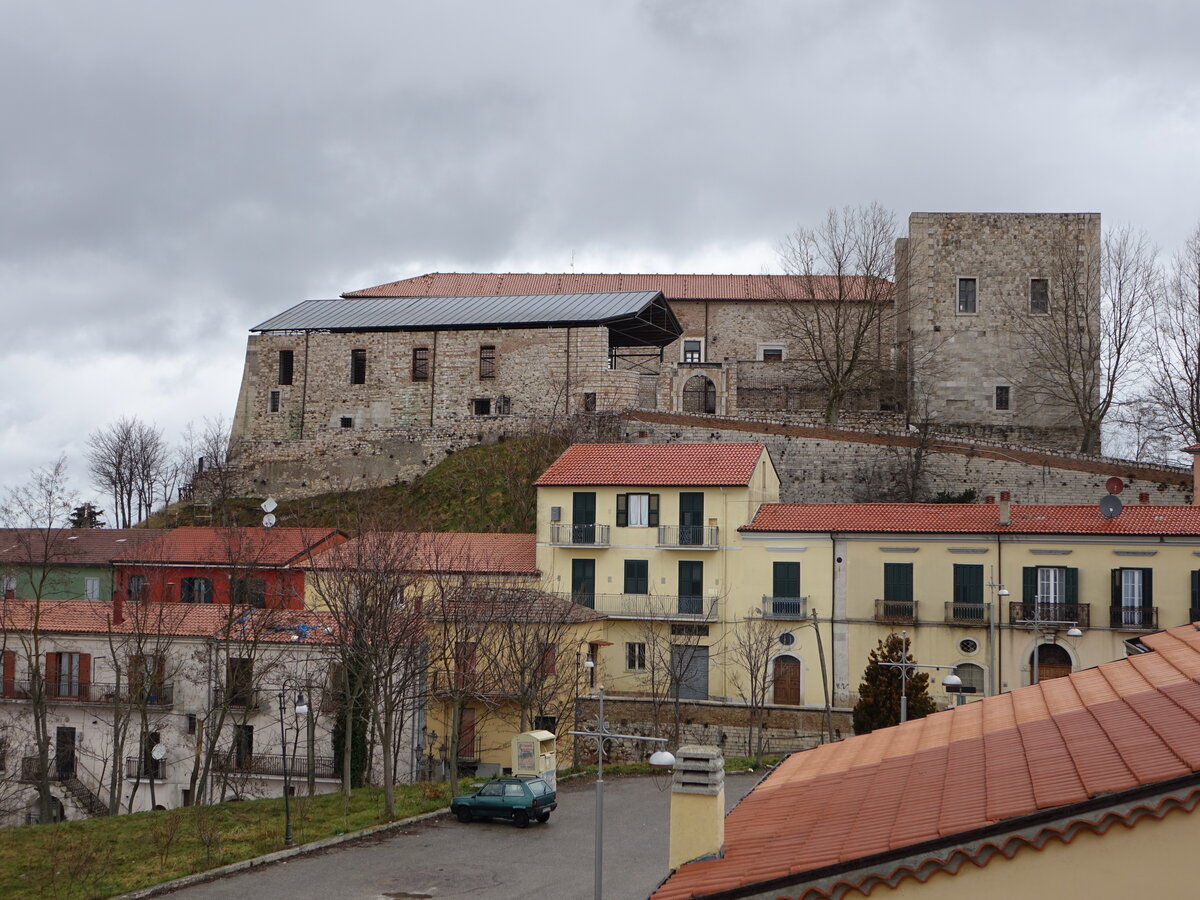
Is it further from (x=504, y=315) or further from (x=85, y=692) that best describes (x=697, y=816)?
(x=504, y=315)

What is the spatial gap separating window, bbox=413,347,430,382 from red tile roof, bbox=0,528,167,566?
1752 cm

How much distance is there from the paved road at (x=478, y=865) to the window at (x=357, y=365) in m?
40.7

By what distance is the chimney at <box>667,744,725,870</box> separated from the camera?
10.5 metres

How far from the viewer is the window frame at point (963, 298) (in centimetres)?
5819

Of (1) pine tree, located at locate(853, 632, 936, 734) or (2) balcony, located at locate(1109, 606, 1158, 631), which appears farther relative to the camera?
(2) balcony, located at locate(1109, 606, 1158, 631)

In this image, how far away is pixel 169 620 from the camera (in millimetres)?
34781

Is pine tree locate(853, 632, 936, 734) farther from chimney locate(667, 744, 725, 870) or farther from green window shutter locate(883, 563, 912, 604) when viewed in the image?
chimney locate(667, 744, 725, 870)

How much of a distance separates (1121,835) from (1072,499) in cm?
4258

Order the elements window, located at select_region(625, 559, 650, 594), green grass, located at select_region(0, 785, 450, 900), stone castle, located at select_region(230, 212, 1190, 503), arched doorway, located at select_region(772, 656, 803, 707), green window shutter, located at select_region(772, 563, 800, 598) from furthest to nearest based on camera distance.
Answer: stone castle, located at select_region(230, 212, 1190, 503)
window, located at select_region(625, 559, 650, 594)
green window shutter, located at select_region(772, 563, 800, 598)
arched doorway, located at select_region(772, 656, 803, 707)
green grass, located at select_region(0, 785, 450, 900)

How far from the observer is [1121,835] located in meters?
7.68

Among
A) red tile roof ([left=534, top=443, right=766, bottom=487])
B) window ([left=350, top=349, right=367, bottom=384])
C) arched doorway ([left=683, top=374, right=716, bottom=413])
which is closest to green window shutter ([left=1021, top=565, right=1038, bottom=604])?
red tile roof ([left=534, top=443, right=766, bottom=487])

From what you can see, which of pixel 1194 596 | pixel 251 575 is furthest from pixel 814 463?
pixel 251 575

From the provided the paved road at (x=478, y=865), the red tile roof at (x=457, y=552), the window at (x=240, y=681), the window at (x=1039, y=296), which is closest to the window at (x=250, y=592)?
the red tile roof at (x=457, y=552)

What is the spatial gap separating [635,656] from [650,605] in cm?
174
